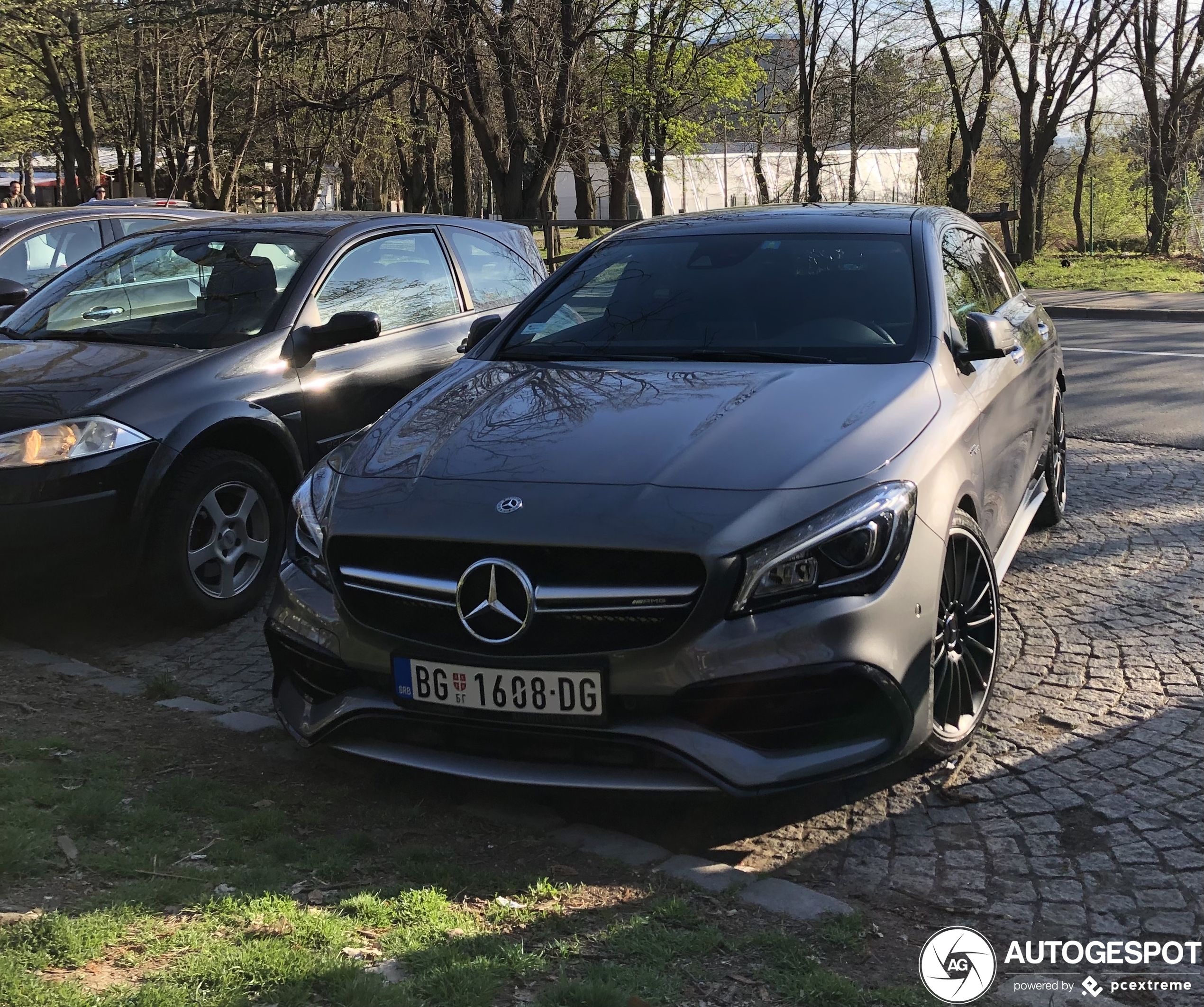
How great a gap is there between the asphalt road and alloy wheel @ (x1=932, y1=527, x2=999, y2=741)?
5.46 meters

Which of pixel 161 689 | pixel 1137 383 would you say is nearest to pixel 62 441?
pixel 161 689

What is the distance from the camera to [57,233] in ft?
29.6

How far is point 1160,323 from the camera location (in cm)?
1709

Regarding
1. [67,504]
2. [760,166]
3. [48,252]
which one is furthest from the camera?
[760,166]

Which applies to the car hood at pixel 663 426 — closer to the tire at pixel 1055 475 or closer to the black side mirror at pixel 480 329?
the black side mirror at pixel 480 329

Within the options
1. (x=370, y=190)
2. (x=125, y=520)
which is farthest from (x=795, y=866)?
(x=370, y=190)

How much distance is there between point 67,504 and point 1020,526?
3765 millimetres

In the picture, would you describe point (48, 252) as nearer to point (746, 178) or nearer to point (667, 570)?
point (667, 570)

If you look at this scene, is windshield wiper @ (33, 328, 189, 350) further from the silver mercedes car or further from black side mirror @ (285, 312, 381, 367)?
the silver mercedes car

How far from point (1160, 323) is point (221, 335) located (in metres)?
15.1

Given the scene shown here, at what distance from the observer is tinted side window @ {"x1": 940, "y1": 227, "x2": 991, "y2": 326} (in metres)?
4.57

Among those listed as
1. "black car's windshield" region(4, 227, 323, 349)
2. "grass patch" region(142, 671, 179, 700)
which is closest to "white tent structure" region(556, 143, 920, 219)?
"black car's windshield" region(4, 227, 323, 349)

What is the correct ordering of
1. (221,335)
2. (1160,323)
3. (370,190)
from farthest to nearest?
(370,190)
(1160,323)
(221,335)

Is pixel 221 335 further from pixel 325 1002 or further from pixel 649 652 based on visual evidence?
pixel 325 1002
